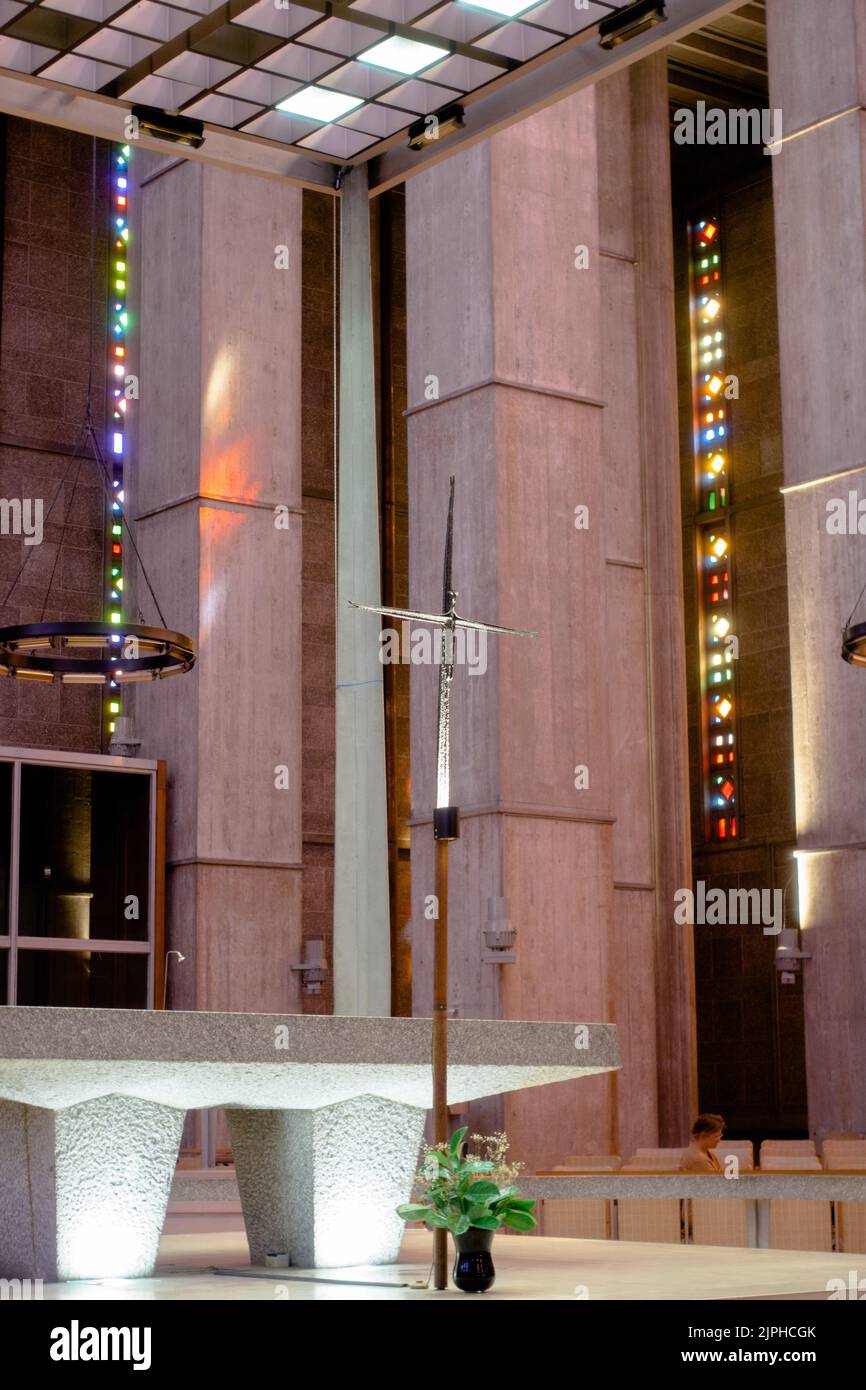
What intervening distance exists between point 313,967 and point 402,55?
1140cm

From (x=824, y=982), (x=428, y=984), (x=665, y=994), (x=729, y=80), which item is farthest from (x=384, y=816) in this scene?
(x=729, y=80)

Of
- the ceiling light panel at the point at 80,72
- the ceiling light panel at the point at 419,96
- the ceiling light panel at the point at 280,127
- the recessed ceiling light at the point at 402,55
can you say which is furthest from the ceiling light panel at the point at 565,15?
the ceiling light panel at the point at 80,72

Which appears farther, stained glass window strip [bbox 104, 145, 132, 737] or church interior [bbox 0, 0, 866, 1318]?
stained glass window strip [bbox 104, 145, 132, 737]

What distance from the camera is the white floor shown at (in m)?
6.42

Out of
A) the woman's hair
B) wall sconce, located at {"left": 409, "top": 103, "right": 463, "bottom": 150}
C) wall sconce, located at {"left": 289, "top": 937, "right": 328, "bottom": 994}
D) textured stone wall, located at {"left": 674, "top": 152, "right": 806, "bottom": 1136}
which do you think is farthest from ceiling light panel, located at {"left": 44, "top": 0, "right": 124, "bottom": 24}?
textured stone wall, located at {"left": 674, "top": 152, "right": 806, "bottom": 1136}

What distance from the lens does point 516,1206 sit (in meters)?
6.93

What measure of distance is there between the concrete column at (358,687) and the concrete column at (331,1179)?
11.7 feet

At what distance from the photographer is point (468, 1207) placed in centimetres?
678

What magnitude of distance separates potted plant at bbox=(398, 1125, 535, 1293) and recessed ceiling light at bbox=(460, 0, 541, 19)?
6302 millimetres

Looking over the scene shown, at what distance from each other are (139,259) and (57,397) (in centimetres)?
299

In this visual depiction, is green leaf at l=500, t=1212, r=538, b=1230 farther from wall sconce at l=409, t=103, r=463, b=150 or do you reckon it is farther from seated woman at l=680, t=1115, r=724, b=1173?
wall sconce at l=409, t=103, r=463, b=150

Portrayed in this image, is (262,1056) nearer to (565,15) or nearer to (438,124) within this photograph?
(565,15)

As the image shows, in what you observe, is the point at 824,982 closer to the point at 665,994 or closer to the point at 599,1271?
the point at 665,994

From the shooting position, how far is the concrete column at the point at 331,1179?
25.6ft
